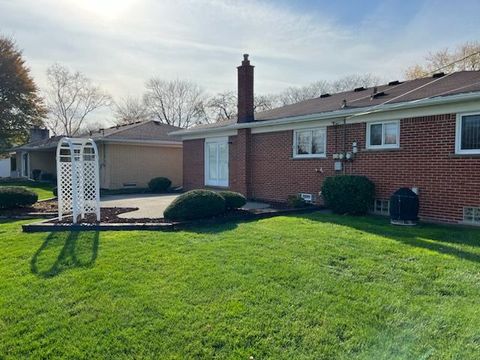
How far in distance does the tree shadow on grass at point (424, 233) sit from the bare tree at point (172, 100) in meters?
42.7

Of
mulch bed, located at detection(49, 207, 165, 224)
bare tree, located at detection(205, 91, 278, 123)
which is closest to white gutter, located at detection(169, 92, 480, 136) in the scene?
mulch bed, located at detection(49, 207, 165, 224)

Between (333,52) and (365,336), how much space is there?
13364mm

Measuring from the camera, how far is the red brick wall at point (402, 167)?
27.6ft

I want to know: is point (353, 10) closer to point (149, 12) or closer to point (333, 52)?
point (333, 52)

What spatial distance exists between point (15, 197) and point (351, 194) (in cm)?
984

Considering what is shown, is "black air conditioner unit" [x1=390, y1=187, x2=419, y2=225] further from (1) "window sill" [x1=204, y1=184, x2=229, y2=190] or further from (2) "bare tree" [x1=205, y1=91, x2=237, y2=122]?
(2) "bare tree" [x1=205, y1=91, x2=237, y2=122]

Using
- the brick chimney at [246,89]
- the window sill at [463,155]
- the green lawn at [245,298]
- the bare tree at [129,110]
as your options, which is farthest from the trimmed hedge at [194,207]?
the bare tree at [129,110]

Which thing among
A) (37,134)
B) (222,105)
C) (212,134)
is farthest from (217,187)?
(222,105)

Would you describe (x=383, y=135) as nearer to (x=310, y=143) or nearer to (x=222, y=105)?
(x=310, y=143)

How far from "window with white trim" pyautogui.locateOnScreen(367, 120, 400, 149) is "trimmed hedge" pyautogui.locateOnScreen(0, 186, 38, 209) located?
10337mm

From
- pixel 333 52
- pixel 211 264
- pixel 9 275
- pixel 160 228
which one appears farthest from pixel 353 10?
pixel 9 275

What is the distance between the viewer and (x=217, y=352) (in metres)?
3.21

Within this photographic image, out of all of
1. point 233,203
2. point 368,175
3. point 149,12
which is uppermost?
point 149,12

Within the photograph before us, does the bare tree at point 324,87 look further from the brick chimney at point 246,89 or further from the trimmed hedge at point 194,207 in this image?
the trimmed hedge at point 194,207
